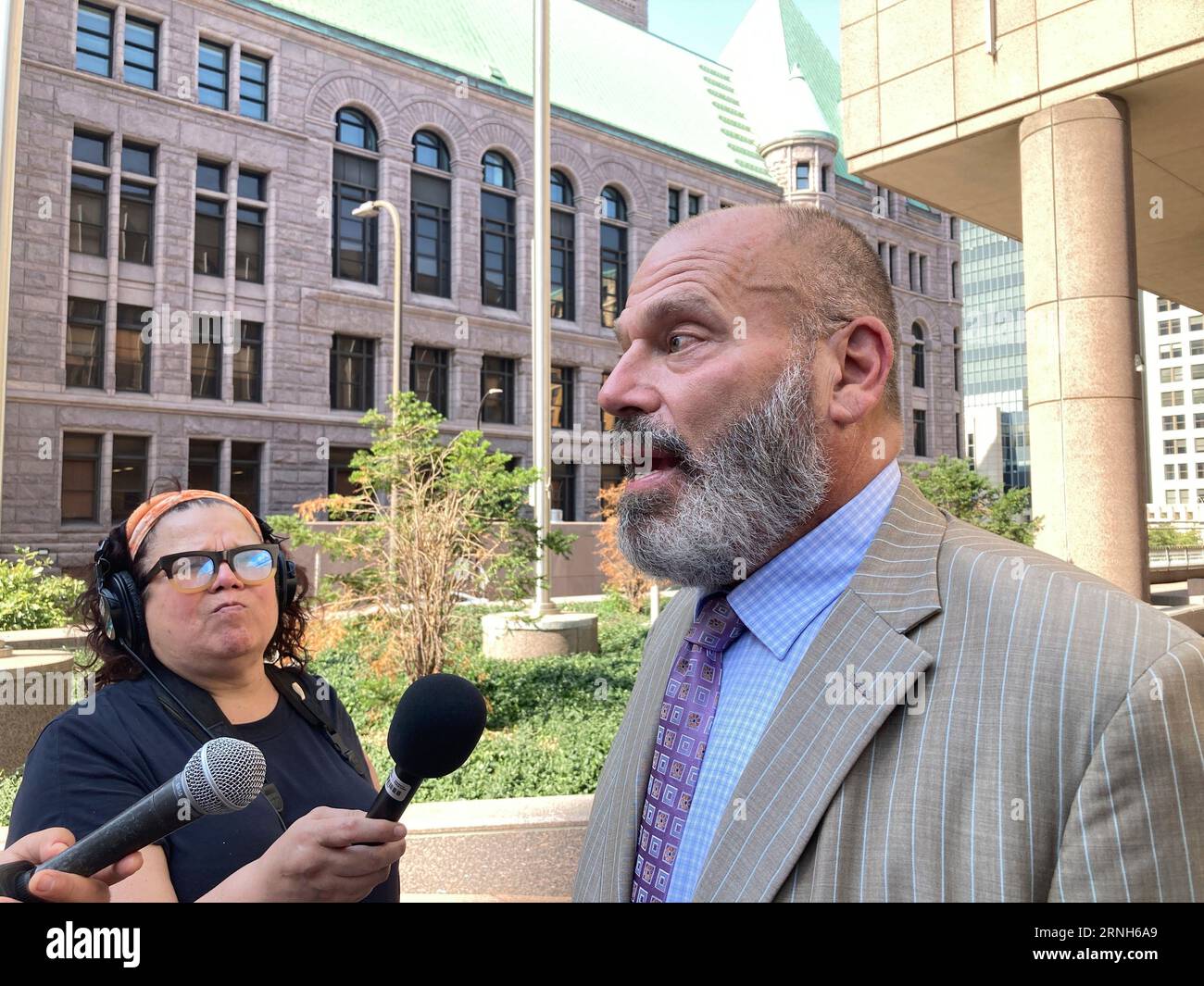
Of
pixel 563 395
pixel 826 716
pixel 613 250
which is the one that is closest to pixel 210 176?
pixel 563 395

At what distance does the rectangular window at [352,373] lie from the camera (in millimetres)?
29578

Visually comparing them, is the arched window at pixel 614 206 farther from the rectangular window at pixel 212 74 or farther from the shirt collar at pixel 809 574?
the shirt collar at pixel 809 574

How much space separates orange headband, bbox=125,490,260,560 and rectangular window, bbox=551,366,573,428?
3233cm

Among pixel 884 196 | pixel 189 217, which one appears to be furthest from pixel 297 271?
pixel 884 196

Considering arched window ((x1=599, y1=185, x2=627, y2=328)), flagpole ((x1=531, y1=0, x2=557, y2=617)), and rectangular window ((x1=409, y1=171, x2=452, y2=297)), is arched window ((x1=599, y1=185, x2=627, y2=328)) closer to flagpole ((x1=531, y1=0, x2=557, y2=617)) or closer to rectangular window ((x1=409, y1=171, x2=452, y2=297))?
rectangular window ((x1=409, y1=171, x2=452, y2=297))

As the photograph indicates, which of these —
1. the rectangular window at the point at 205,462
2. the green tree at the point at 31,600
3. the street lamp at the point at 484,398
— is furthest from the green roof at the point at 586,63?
the green tree at the point at 31,600

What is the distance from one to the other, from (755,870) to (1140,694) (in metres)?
0.54

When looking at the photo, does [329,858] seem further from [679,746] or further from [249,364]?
[249,364]

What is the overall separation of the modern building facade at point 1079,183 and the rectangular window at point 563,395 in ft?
85.4

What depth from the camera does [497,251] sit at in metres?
34.0

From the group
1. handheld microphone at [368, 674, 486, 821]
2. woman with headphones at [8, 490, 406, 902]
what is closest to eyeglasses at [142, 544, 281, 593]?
woman with headphones at [8, 490, 406, 902]

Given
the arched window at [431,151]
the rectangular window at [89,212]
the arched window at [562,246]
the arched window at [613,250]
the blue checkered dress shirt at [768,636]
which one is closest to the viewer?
the blue checkered dress shirt at [768,636]
